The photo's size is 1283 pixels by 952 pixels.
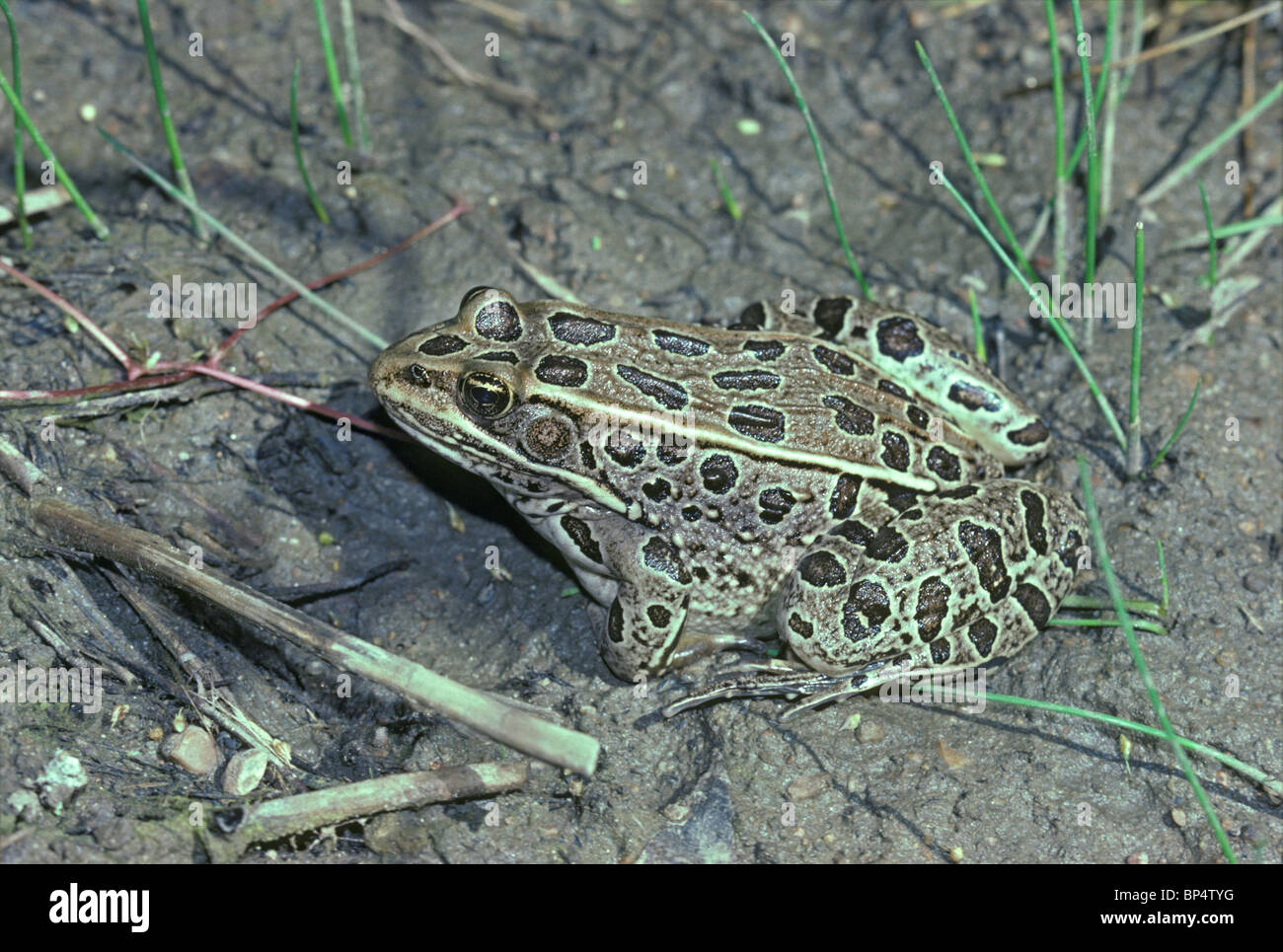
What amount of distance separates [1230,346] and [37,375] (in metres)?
5.67

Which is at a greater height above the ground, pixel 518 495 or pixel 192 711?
pixel 518 495

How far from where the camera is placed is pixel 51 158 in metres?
4.68

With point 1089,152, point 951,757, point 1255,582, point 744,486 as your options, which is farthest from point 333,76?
point 1255,582

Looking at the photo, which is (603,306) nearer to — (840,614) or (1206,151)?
(840,614)

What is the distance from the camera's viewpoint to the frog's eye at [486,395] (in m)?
4.18

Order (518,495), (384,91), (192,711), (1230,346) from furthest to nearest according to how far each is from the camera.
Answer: (384,91)
(1230,346)
(518,495)
(192,711)

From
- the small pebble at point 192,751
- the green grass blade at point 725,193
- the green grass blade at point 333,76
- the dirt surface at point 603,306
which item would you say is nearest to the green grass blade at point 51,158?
the dirt surface at point 603,306

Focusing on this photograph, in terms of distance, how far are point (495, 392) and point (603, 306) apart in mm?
1484

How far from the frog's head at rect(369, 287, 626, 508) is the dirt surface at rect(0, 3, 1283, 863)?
0.77m

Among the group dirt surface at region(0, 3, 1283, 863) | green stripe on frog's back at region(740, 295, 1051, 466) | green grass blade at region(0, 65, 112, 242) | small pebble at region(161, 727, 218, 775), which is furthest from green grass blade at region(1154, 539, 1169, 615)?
green grass blade at region(0, 65, 112, 242)

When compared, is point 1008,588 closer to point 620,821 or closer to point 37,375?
point 620,821

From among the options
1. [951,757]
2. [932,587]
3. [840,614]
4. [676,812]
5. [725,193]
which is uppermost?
[725,193]

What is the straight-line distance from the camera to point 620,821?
4.04 m
